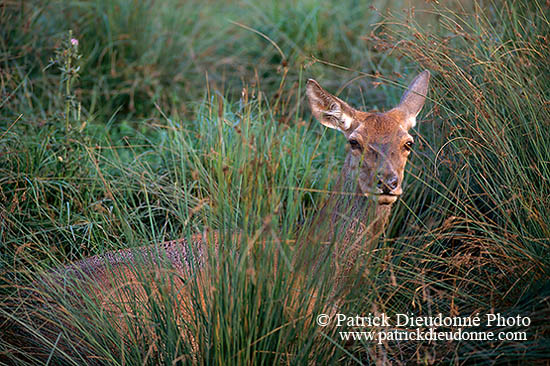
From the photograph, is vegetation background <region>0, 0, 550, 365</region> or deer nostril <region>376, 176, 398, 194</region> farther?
deer nostril <region>376, 176, 398, 194</region>

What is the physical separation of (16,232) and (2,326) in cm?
86

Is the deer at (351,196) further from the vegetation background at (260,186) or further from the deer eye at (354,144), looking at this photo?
the vegetation background at (260,186)

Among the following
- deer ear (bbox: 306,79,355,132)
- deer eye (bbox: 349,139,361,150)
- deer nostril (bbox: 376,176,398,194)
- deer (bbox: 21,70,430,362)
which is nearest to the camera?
deer (bbox: 21,70,430,362)

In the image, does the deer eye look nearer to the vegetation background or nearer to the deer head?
the deer head

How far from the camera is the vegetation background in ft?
8.77

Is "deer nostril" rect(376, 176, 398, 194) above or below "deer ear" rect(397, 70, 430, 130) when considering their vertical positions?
below

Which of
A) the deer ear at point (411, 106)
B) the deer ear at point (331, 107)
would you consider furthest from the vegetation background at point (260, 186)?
the deer ear at point (331, 107)

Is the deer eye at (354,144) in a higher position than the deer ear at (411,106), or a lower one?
lower

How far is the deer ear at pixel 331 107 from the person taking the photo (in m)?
3.98

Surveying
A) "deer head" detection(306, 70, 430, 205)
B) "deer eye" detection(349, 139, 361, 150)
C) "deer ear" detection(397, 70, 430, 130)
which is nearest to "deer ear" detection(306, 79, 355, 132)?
"deer head" detection(306, 70, 430, 205)

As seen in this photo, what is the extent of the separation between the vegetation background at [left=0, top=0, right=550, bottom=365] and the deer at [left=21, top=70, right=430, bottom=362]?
12 cm

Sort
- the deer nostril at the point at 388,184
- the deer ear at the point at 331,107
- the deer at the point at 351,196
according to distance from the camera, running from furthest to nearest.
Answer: the deer ear at the point at 331,107, the deer nostril at the point at 388,184, the deer at the point at 351,196

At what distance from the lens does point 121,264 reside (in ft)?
10.5

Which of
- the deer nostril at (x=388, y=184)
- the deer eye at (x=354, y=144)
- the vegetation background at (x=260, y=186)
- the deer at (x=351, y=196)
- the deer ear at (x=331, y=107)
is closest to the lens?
the vegetation background at (x=260, y=186)
